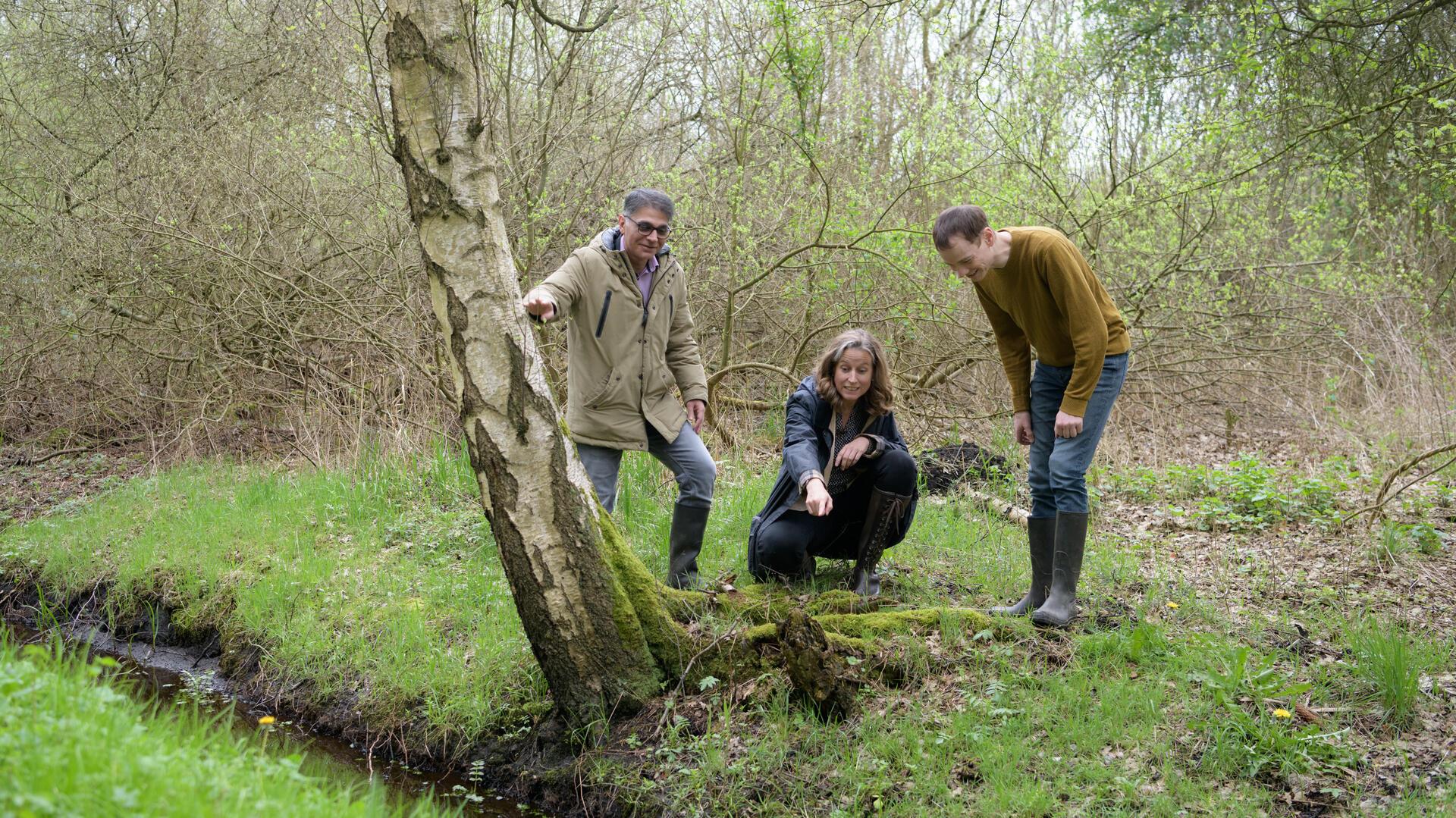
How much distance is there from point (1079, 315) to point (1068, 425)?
1.45 feet

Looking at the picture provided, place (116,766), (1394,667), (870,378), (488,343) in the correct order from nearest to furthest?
(116,766) < (1394,667) < (488,343) < (870,378)

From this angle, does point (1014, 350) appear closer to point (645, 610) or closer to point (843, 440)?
point (843, 440)

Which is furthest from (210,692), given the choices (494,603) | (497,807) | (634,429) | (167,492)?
(167,492)

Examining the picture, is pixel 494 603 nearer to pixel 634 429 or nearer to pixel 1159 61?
pixel 634 429

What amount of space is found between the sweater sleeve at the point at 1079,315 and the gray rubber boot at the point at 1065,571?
1.70 ft

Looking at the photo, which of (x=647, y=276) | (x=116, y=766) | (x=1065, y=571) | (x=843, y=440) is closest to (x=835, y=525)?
(x=843, y=440)

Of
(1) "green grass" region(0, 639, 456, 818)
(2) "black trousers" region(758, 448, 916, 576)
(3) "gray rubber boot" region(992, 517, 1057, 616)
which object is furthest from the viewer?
(2) "black trousers" region(758, 448, 916, 576)

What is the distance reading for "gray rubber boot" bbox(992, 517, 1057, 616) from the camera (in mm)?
4520

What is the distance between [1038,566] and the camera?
459 centimetres

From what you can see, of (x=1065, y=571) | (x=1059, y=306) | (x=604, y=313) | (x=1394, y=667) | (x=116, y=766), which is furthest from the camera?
(x=604, y=313)

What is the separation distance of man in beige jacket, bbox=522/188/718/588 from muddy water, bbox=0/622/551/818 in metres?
1.38

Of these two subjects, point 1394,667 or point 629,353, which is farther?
point 629,353

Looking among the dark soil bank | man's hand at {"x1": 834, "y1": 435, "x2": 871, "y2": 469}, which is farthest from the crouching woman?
the dark soil bank

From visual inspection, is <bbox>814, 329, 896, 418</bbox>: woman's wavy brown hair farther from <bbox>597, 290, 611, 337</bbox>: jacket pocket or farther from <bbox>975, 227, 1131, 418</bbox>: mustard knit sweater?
<bbox>597, 290, 611, 337</bbox>: jacket pocket
